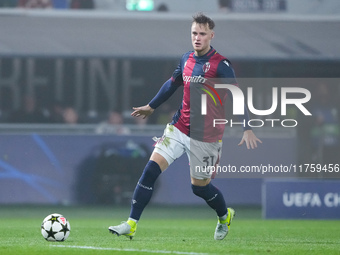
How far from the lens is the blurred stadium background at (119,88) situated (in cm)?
1580

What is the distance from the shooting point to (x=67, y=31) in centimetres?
1622

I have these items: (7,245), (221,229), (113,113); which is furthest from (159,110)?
(7,245)

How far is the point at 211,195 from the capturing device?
8953mm

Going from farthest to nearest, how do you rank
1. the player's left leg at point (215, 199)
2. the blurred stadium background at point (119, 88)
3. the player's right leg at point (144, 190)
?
the blurred stadium background at point (119, 88) → the player's left leg at point (215, 199) → the player's right leg at point (144, 190)

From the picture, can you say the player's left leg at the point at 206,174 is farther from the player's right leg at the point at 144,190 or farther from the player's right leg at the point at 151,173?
the player's right leg at the point at 144,190

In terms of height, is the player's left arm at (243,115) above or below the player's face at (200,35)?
below

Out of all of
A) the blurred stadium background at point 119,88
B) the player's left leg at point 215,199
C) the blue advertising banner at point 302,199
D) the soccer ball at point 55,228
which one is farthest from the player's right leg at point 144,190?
the blurred stadium background at point 119,88

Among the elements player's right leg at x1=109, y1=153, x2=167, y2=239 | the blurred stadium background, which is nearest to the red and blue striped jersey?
player's right leg at x1=109, y1=153, x2=167, y2=239

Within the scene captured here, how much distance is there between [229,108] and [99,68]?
276 centimetres

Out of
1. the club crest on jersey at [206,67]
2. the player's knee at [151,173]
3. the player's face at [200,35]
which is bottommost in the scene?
the player's knee at [151,173]

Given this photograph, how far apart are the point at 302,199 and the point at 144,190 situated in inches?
222

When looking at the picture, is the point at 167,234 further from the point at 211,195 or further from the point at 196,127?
the point at 196,127

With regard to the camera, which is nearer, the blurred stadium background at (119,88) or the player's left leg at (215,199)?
the player's left leg at (215,199)

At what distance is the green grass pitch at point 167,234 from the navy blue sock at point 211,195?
0.35m
